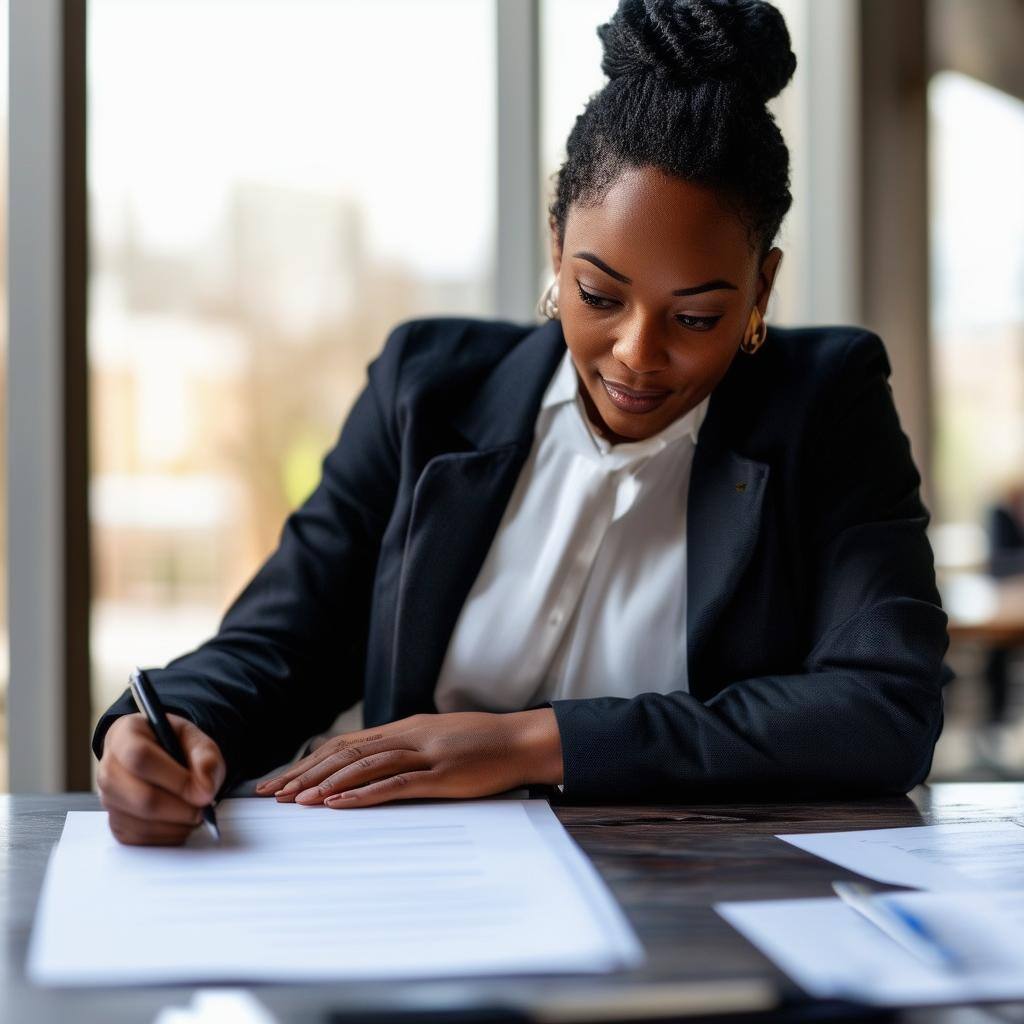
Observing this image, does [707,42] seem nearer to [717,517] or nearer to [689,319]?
[689,319]

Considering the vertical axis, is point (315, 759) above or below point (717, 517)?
below

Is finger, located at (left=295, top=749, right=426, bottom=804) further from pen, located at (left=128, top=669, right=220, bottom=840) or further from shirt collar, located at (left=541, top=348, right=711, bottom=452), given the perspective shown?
shirt collar, located at (left=541, top=348, right=711, bottom=452)

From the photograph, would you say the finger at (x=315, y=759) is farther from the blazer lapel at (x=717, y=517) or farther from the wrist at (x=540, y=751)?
the blazer lapel at (x=717, y=517)

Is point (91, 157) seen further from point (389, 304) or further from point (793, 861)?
point (793, 861)

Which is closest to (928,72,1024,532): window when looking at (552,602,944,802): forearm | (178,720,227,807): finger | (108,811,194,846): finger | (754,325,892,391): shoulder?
(754,325,892,391): shoulder

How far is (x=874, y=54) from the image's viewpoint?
2842 millimetres

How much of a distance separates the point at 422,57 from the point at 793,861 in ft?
5.97

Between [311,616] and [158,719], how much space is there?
37 cm

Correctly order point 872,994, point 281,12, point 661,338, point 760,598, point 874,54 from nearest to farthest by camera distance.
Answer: point 872,994 < point 661,338 < point 760,598 < point 281,12 < point 874,54

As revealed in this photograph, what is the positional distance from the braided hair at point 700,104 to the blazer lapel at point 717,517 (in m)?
0.22

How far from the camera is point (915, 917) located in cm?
76

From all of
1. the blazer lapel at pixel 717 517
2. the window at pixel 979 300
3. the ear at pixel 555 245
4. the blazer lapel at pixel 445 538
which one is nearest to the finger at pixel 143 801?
the blazer lapel at pixel 445 538

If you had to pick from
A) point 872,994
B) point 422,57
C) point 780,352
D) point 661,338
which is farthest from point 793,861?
point 422,57

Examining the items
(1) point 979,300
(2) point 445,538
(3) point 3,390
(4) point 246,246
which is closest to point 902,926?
(2) point 445,538
